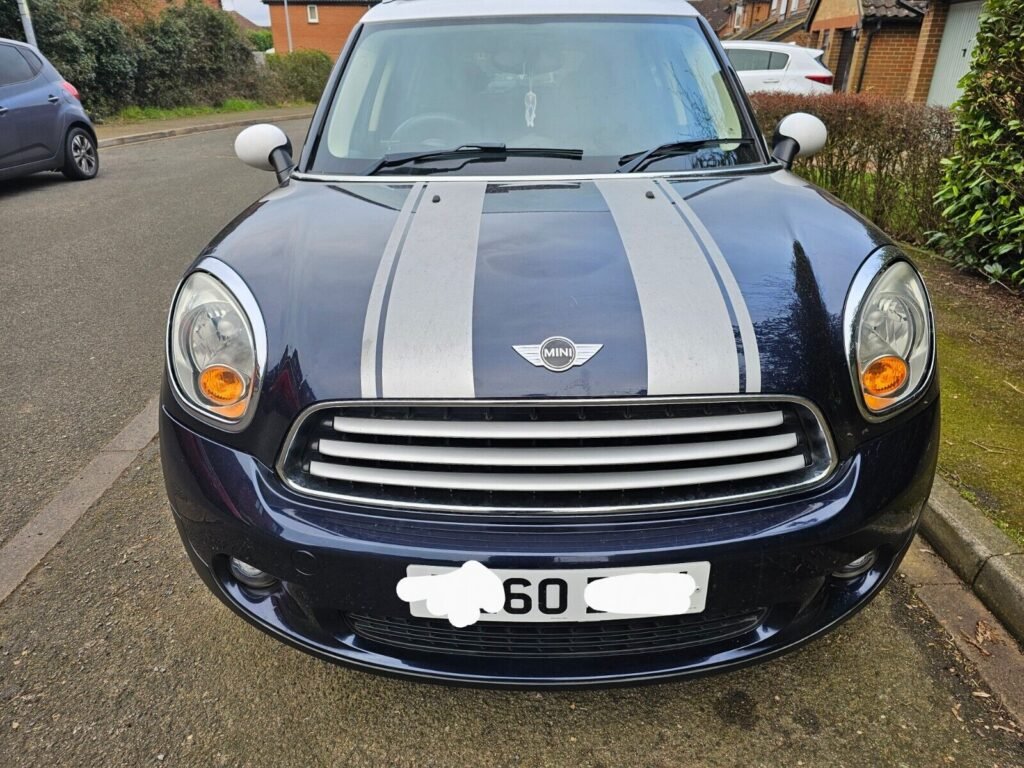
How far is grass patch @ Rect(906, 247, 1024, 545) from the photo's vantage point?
255 centimetres

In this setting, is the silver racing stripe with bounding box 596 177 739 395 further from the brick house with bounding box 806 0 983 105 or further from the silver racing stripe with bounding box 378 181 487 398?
the brick house with bounding box 806 0 983 105

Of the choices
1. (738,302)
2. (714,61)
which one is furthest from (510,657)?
(714,61)

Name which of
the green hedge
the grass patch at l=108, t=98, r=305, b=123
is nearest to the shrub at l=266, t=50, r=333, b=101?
the green hedge

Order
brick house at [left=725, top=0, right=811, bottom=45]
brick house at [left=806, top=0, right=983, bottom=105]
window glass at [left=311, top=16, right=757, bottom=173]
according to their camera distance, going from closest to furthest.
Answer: window glass at [left=311, top=16, right=757, bottom=173] → brick house at [left=806, top=0, right=983, bottom=105] → brick house at [left=725, top=0, right=811, bottom=45]

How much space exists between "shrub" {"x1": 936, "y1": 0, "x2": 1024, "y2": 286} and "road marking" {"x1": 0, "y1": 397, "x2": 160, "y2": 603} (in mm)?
4485

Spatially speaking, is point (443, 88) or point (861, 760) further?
point (443, 88)

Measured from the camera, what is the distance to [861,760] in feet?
5.44

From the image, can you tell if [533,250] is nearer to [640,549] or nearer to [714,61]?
[640,549]

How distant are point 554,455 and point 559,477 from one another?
→ 4 cm

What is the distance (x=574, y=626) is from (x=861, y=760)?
2.43 ft

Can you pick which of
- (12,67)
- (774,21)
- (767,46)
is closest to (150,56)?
(12,67)

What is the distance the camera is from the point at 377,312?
61.6 inches

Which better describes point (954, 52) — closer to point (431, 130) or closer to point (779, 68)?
point (779, 68)

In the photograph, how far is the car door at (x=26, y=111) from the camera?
7.48m
